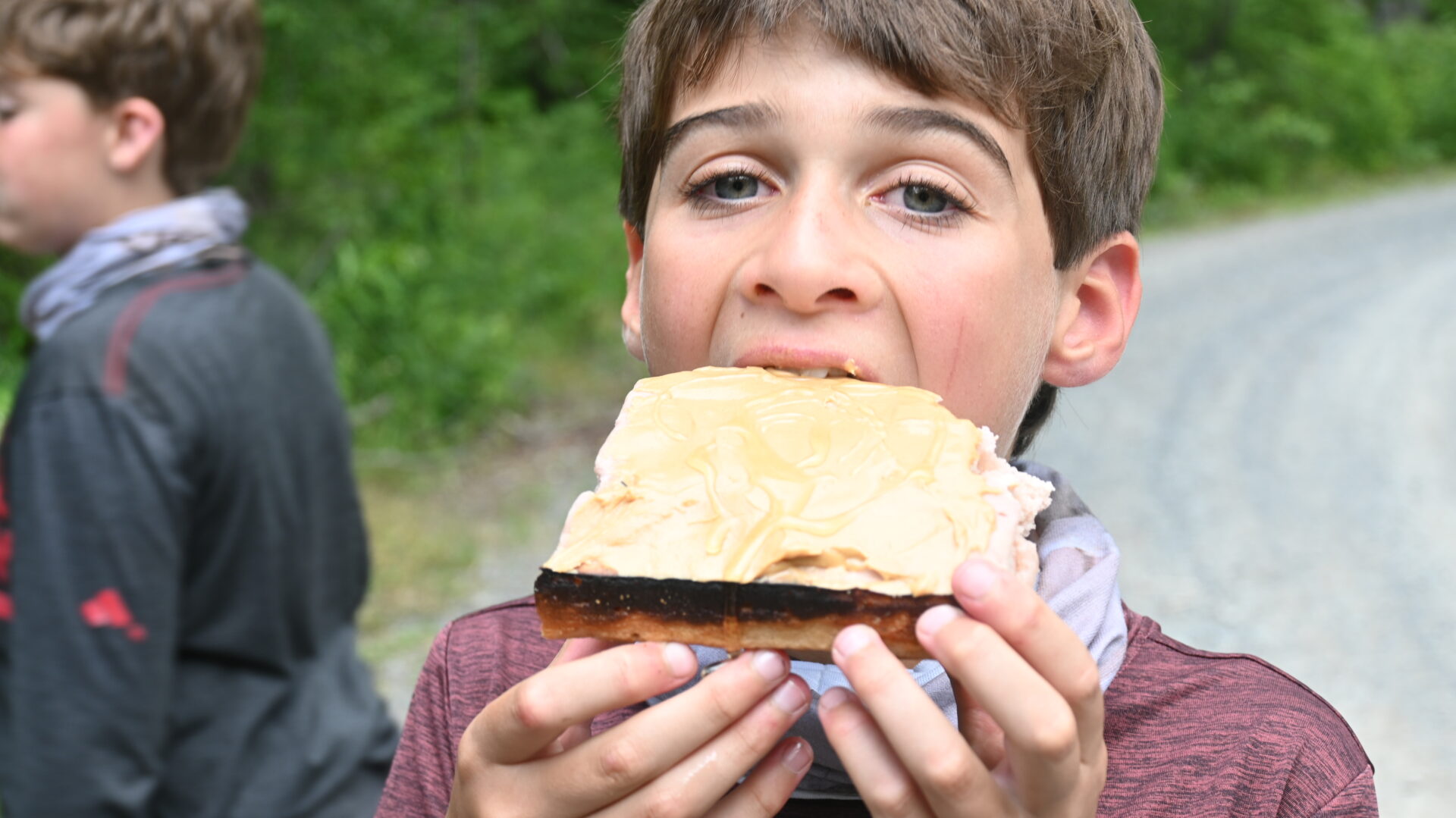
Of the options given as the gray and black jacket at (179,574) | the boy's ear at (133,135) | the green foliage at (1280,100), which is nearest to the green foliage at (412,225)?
the boy's ear at (133,135)

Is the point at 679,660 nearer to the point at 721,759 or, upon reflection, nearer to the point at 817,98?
the point at 721,759

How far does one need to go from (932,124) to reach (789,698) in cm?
83

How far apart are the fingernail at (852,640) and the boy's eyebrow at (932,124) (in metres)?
0.74

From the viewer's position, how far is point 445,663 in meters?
2.11

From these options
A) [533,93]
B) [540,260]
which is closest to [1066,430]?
[540,260]

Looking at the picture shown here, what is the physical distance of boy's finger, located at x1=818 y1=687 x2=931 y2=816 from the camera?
4.63 ft

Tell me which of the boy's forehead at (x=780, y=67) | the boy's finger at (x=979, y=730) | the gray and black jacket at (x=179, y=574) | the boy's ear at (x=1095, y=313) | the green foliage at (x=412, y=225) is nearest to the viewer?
the boy's finger at (x=979, y=730)

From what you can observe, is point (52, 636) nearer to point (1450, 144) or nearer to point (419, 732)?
point (419, 732)

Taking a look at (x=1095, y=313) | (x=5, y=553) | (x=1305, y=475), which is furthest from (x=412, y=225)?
(x=1095, y=313)

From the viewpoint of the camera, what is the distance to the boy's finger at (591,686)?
1414mm

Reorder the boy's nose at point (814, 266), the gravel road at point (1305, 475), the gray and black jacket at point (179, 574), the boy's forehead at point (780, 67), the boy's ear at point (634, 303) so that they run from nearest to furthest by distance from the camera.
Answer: the boy's nose at point (814, 266), the boy's forehead at point (780, 67), the boy's ear at point (634, 303), the gray and black jacket at point (179, 574), the gravel road at point (1305, 475)

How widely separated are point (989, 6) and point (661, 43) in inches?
20.3

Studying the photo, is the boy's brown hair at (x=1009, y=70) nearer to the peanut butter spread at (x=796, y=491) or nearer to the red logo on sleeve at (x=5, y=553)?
the peanut butter spread at (x=796, y=491)

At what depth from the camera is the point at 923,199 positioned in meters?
1.82
